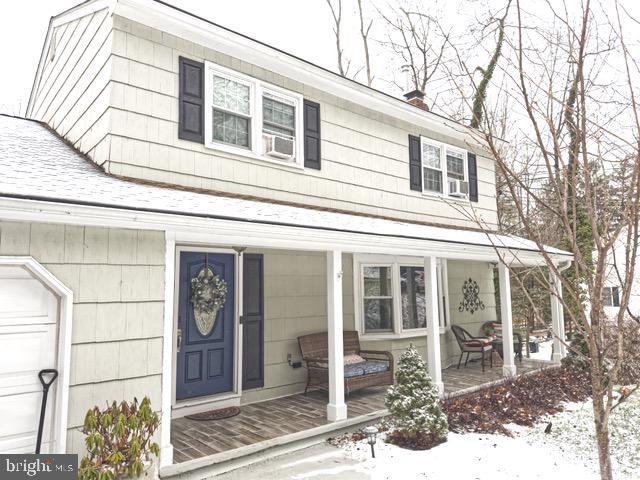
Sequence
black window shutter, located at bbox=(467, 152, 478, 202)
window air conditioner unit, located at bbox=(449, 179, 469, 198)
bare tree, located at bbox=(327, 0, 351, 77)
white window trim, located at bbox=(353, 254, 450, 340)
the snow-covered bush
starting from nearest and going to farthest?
the snow-covered bush < white window trim, located at bbox=(353, 254, 450, 340) < window air conditioner unit, located at bbox=(449, 179, 469, 198) < black window shutter, located at bbox=(467, 152, 478, 202) < bare tree, located at bbox=(327, 0, 351, 77)

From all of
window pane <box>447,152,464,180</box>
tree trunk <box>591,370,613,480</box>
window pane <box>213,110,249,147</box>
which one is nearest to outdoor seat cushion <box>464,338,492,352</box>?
window pane <box>447,152,464,180</box>

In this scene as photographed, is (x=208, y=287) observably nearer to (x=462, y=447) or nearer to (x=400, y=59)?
(x=462, y=447)

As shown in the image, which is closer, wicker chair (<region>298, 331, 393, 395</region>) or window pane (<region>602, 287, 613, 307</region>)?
window pane (<region>602, 287, 613, 307</region>)

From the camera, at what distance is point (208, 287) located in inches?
245

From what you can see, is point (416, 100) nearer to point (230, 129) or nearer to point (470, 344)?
point (230, 129)

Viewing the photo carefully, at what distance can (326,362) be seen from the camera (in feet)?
21.8

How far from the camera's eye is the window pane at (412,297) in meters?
8.31

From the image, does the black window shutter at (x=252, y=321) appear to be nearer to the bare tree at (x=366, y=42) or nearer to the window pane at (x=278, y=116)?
the window pane at (x=278, y=116)

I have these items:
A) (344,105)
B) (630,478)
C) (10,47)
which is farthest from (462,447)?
(10,47)

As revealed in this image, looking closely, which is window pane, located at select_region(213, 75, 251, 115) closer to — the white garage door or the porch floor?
the white garage door

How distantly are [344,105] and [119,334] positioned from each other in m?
5.36

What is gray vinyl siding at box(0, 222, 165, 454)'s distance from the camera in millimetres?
3741

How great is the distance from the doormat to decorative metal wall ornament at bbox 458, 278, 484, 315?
19.0 ft

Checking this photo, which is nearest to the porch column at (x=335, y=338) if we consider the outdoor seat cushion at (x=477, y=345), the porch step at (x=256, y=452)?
the porch step at (x=256, y=452)
